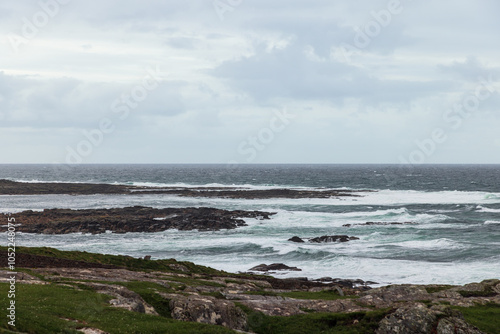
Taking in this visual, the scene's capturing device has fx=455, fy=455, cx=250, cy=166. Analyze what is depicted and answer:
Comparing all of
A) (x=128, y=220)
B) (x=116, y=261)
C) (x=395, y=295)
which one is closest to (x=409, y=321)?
(x=395, y=295)

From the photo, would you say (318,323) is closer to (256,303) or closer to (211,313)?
(256,303)

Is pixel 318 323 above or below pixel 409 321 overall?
below

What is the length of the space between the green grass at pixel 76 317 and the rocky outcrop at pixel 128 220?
43.5 meters

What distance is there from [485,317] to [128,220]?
52.9 m

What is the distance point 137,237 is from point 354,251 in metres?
26.6

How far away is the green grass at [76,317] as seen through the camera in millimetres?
14047

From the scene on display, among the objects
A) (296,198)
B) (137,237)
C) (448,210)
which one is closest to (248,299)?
(137,237)

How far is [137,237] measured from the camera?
5628cm

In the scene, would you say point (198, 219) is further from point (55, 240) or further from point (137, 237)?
point (55, 240)

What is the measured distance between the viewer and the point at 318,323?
1797 centimetres

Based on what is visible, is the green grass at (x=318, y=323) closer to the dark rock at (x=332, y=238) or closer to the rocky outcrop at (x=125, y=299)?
the rocky outcrop at (x=125, y=299)

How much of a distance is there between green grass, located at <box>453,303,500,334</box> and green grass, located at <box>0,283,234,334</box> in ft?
34.4

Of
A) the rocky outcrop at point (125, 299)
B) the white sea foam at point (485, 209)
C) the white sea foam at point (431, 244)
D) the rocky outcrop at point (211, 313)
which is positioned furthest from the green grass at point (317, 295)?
the white sea foam at point (485, 209)

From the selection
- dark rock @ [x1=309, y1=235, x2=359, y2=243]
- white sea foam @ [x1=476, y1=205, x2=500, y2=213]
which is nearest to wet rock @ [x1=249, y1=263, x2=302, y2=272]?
dark rock @ [x1=309, y1=235, x2=359, y2=243]
